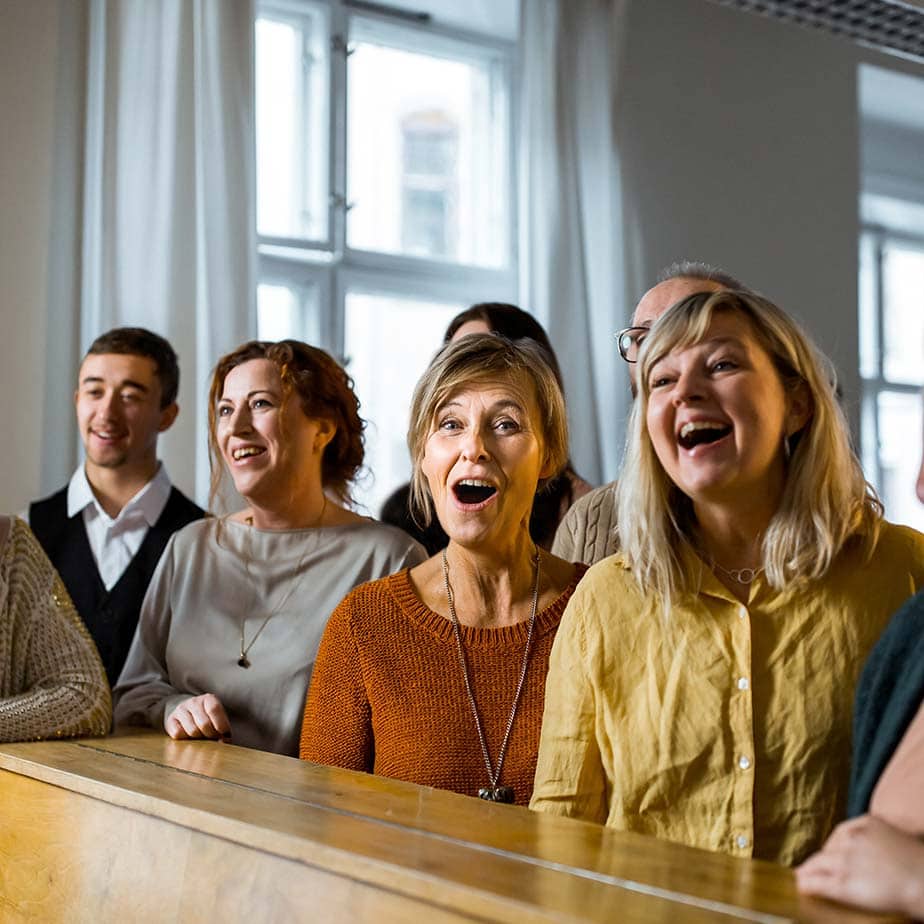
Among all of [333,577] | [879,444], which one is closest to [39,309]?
[333,577]

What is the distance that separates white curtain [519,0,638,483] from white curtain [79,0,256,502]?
1.12m

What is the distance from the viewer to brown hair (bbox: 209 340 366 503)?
255 centimetres

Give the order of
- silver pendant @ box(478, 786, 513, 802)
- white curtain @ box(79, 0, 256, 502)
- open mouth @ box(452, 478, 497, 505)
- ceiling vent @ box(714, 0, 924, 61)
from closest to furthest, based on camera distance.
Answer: silver pendant @ box(478, 786, 513, 802)
open mouth @ box(452, 478, 497, 505)
white curtain @ box(79, 0, 256, 502)
ceiling vent @ box(714, 0, 924, 61)

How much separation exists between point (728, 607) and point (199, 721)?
0.93 meters

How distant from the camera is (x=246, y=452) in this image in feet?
8.22

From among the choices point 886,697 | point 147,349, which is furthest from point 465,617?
point 147,349

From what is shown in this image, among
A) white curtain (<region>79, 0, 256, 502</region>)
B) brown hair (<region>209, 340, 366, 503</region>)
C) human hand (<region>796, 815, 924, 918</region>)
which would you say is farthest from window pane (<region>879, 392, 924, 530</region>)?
human hand (<region>796, 815, 924, 918</region>)

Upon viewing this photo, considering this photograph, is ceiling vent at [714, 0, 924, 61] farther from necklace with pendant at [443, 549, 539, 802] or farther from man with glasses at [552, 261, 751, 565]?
necklace with pendant at [443, 549, 539, 802]

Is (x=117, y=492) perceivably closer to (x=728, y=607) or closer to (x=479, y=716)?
(x=479, y=716)

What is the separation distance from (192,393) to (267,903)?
275 cm

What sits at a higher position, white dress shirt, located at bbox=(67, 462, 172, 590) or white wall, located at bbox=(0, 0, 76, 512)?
white wall, located at bbox=(0, 0, 76, 512)

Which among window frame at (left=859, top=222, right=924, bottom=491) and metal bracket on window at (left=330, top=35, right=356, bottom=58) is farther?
window frame at (left=859, top=222, right=924, bottom=491)

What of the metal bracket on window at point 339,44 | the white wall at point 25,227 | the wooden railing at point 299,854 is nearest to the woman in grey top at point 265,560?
the wooden railing at point 299,854

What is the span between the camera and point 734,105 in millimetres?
5445
